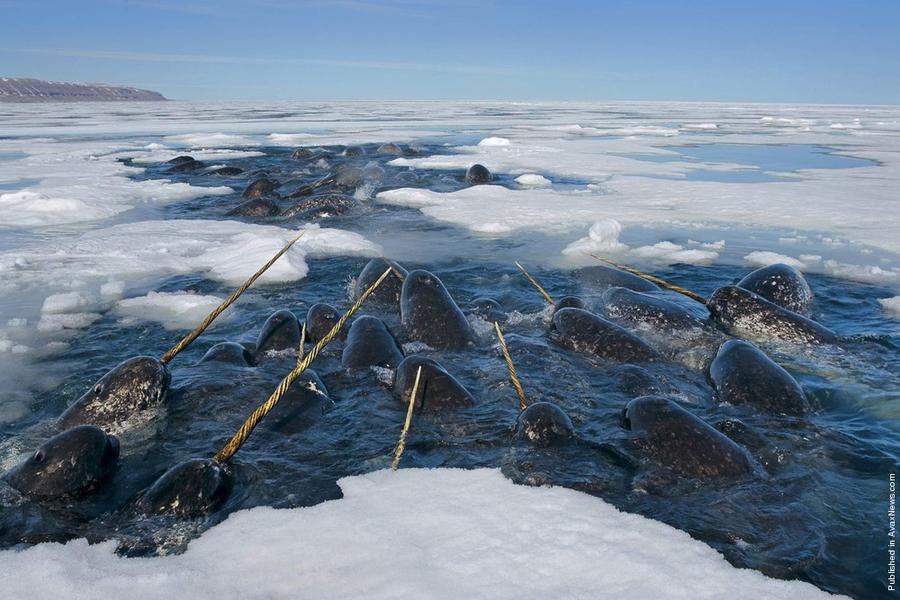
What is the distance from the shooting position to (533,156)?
25922mm

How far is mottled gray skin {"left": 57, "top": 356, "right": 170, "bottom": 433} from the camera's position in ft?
16.8

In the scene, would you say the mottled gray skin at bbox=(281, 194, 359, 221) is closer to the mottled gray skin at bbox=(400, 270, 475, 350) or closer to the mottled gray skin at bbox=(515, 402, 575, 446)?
the mottled gray skin at bbox=(400, 270, 475, 350)

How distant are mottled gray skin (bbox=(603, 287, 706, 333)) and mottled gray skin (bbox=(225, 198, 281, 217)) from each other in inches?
362

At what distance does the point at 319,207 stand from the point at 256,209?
1421 mm

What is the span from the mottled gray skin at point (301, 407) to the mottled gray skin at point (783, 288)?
5502 mm

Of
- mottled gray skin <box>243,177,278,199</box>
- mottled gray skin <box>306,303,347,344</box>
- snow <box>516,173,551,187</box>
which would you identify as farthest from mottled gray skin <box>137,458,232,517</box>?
snow <box>516,173,551,187</box>

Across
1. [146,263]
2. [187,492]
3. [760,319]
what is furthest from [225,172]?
[187,492]

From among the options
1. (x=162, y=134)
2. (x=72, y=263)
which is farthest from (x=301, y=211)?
(x=162, y=134)

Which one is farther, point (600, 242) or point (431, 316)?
point (600, 242)

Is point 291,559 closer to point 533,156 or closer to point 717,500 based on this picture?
point 717,500

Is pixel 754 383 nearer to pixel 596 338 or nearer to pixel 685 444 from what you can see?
pixel 685 444

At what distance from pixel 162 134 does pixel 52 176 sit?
22.5 meters

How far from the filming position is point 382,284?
27.6 feet

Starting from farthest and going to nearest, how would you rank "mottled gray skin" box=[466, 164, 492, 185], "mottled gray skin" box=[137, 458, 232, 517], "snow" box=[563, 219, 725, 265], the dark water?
"mottled gray skin" box=[466, 164, 492, 185]
"snow" box=[563, 219, 725, 265]
"mottled gray skin" box=[137, 458, 232, 517]
the dark water
